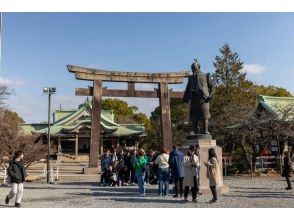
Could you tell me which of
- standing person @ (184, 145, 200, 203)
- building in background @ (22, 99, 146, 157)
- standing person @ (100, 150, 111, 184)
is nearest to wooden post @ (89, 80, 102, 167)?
standing person @ (100, 150, 111, 184)

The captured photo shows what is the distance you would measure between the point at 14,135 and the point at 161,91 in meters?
9.55

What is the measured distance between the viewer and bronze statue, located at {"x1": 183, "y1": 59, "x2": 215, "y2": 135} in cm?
1145

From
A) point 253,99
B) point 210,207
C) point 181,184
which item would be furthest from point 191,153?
point 253,99

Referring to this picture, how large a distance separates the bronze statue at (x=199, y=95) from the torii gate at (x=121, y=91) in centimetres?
875

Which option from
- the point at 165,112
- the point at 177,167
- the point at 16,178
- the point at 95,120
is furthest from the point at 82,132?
the point at 16,178

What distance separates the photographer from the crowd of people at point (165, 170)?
900cm

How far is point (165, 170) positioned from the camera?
1062 cm

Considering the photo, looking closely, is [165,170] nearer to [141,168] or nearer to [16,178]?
[141,168]

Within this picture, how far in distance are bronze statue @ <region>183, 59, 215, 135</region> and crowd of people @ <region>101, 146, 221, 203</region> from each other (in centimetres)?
102

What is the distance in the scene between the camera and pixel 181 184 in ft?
32.9

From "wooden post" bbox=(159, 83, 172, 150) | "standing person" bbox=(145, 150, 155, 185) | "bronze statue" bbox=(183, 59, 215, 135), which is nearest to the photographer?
"bronze statue" bbox=(183, 59, 215, 135)

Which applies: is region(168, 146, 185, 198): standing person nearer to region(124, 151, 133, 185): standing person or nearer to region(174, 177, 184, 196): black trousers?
region(174, 177, 184, 196): black trousers

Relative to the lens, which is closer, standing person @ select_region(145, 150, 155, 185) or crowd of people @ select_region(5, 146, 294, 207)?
crowd of people @ select_region(5, 146, 294, 207)

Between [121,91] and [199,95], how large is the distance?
9280mm
